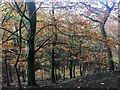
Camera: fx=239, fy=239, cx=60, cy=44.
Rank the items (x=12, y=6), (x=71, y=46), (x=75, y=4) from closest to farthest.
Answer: (x=12, y=6)
(x=75, y=4)
(x=71, y=46)

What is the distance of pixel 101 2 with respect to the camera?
4113 mm

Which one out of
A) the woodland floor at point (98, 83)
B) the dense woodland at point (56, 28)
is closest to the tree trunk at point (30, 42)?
the dense woodland at point (56, 28)

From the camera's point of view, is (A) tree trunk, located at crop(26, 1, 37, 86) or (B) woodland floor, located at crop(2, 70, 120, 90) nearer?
(B) woodland floor, located at crop(2, 70, 120, 90)

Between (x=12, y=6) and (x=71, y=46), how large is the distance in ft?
5.81

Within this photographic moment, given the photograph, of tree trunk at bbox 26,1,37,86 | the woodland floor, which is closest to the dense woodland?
tree trunk at bbox 26,1,37,86

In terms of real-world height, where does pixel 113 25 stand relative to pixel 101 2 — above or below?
below

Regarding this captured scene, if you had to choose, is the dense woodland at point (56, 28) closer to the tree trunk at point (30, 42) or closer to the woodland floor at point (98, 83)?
the tree trunk at point (30, 42)

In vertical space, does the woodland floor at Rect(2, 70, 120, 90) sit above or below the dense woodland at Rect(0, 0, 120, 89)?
below

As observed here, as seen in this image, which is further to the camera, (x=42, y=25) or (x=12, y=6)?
(x=42, y=25)

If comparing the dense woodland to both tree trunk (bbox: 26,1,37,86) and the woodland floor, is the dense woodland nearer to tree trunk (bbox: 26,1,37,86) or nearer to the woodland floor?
tree trunk (bbox: 26,1,37,86)

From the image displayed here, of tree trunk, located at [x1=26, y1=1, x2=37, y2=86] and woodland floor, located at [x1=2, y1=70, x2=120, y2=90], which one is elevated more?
tree trunk, located at [x1=26, y1=1, x2=37, y2=86]

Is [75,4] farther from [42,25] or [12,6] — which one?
[12,6]

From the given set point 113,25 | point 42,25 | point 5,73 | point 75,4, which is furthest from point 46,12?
point 5,73

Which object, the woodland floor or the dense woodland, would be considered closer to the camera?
the woodland floor
